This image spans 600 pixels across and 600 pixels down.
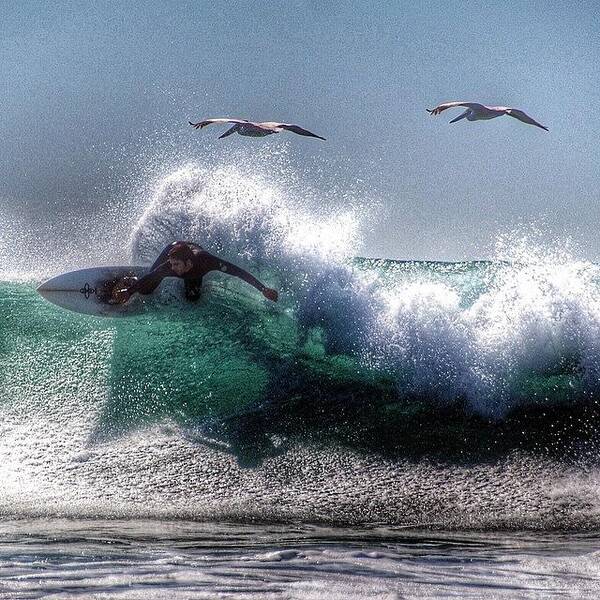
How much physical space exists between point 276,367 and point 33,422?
9.43 feet

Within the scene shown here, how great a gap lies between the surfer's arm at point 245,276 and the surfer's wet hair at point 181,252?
1.38 ft

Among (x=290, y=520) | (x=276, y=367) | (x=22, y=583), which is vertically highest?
(x=22, y=583)

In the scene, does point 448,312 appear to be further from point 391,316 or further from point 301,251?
point 301,251

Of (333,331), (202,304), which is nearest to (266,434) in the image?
(333,331)

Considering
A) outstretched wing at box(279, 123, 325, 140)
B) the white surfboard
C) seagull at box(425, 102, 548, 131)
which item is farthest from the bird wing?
the white surfboard

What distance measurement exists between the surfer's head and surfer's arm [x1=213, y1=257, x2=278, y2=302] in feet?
1.37

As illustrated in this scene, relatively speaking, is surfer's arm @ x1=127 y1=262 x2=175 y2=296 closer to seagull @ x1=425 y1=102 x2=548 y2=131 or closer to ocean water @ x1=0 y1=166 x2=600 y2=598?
ocean water @ x1=0 y1=166 x2=600 y2=598

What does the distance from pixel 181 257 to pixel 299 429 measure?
386 centimetres

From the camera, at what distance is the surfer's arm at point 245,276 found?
10.5 metres

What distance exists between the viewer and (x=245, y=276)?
34.9ft

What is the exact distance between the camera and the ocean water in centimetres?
493

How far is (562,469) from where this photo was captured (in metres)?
7.34

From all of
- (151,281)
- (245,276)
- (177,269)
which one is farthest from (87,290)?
(245,276)

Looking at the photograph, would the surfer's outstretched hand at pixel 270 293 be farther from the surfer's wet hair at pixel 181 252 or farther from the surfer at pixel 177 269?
the surfer's wet hair at pixel 181 252
